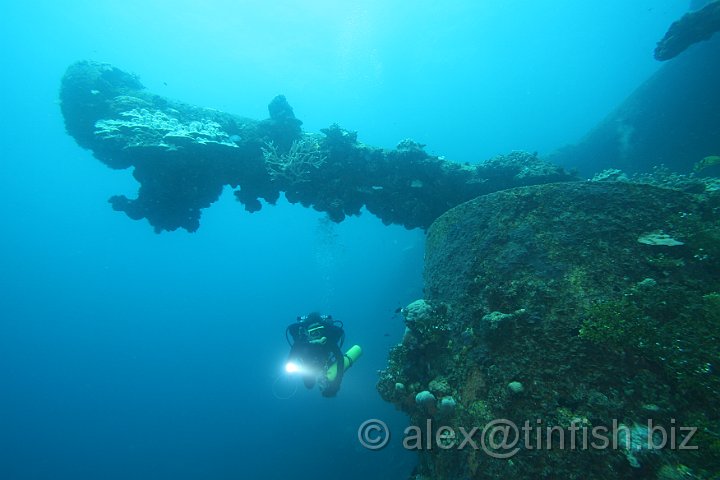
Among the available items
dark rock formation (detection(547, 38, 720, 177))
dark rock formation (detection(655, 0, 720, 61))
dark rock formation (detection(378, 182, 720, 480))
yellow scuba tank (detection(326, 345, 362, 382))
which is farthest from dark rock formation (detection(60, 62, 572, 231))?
dark rock formation (detection(547, 38, 720, 177))

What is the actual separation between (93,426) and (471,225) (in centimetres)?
7177

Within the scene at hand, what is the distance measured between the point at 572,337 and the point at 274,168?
31.1ft

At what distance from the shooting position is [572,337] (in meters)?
4.05

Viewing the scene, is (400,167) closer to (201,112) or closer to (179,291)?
(201,112)

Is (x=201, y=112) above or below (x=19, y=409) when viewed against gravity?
above

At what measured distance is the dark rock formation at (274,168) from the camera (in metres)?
10.3

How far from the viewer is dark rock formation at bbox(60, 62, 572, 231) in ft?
33.7

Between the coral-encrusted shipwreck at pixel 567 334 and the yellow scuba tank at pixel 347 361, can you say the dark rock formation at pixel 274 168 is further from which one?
the yellow scuba tank at pixel 347 361

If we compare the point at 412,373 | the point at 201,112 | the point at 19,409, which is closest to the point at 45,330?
the point at 19,409

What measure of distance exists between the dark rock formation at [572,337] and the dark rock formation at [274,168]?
14.9 feet

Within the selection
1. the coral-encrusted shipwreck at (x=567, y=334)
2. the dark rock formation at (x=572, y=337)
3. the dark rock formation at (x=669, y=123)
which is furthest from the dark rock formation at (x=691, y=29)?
the dark rock formation at (x=572, y=337)

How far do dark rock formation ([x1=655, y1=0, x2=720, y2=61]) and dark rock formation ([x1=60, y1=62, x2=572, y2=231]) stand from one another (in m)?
6.57

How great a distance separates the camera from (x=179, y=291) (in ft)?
355

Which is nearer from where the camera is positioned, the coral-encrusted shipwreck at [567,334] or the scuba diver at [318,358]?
the coral-encrusted shipwreck at [567,334]
